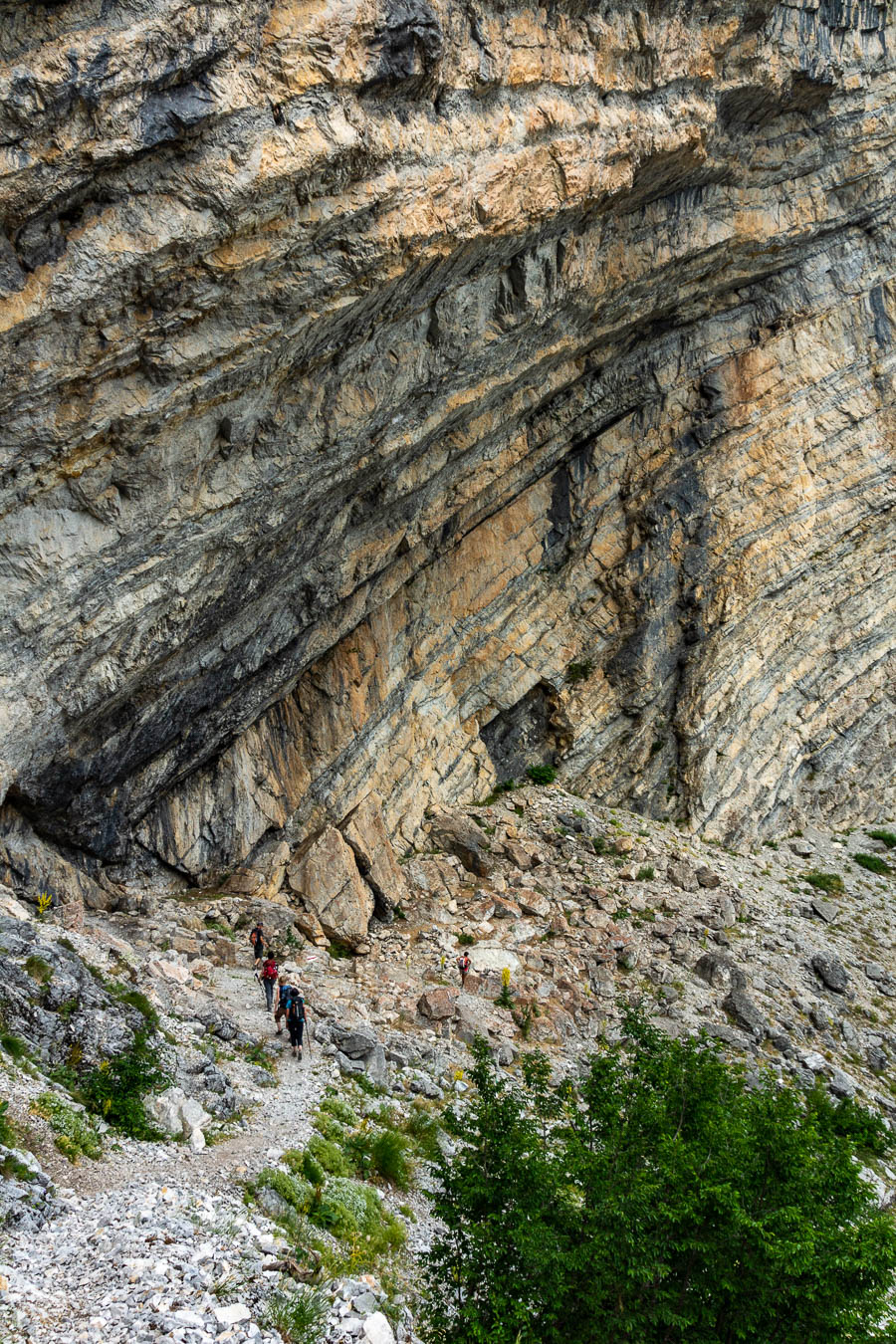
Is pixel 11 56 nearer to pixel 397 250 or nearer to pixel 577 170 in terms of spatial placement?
pixel 397 250

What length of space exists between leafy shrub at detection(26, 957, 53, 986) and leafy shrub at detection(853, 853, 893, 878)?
30928 millimetres

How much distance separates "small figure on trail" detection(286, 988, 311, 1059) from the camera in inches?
651

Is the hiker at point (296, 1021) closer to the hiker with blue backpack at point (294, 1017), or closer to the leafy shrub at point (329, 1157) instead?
the hiker with blue backpack at point (294, 1017)

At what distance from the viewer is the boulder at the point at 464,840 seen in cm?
2788

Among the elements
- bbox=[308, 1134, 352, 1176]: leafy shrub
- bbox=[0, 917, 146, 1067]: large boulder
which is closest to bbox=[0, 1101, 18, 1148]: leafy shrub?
bbox=[0, 917, 146, 1067]: large boulder

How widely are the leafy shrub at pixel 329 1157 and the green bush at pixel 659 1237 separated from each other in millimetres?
2467

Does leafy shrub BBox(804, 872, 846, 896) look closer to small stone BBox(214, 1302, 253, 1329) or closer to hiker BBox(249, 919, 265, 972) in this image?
hiker BBox(249, 919, 265, 972)

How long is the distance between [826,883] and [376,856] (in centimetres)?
1693

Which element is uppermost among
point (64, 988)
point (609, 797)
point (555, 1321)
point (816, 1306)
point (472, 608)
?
point (472, 608)

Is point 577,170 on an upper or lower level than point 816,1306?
upper

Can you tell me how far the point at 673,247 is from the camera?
2562cm

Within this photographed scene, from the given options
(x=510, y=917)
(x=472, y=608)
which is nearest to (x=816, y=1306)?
(x=510, y=917)

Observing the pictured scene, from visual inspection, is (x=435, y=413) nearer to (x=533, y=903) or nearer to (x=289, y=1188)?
(x=533, y=903)

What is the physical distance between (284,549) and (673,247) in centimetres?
1325
